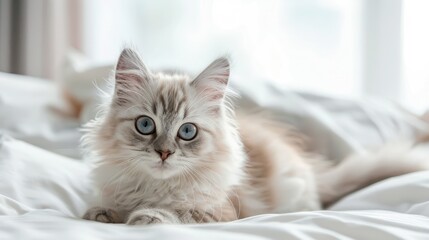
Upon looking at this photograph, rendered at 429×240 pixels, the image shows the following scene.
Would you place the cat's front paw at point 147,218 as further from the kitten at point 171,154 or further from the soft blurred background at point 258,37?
the soft blurred background at point 258,37

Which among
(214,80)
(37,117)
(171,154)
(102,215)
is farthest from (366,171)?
(37,117)

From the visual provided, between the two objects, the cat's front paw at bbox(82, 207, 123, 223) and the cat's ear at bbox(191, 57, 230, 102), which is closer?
the cat's front paw at bbox(82, 207, 123, 223)

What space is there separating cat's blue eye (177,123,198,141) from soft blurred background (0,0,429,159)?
69cm

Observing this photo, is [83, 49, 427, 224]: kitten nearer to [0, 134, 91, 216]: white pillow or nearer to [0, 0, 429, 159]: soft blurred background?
[0, 134, 91, 216]: white pillow

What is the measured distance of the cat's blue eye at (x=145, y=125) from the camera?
1.33 metres

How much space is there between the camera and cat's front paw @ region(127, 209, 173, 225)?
1.17 metres

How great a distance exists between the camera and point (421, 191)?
1373 millimetres

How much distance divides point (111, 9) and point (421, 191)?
2647mm

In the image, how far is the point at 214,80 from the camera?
56.9 inches

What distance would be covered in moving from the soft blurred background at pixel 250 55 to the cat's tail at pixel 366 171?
0.88 ft

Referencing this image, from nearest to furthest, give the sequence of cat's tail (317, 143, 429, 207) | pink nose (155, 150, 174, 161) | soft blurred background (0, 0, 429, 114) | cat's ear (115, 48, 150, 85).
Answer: pink nose (155, 150, 174, 161), cat's ear (115, 48, 150, 85), cat's tail (317, 143, 429, 207), soft blurred background (0, 0, 429, 114)

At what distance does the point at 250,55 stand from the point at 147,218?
2134mm

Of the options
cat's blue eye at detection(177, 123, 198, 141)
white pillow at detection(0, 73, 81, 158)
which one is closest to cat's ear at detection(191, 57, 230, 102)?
cat's blue eye at detection(177, 123, 198, 141)

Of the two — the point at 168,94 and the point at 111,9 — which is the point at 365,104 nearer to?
the point at 168,94
